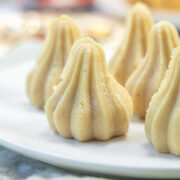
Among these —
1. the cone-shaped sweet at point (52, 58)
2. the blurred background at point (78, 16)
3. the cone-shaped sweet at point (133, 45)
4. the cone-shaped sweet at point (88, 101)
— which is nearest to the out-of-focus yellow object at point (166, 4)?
the blurred background at point (78, 16)

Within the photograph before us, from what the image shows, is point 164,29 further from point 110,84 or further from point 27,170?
point 27,170

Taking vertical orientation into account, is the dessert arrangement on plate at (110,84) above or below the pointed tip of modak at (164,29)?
below

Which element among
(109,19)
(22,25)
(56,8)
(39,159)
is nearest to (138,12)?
(39,159)

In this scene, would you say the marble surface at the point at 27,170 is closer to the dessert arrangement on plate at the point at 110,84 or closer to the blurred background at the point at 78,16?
the dessert arrangement on plate at the point at 110,84

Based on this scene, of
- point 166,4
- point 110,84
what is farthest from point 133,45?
point 166,4

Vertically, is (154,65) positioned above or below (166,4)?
above

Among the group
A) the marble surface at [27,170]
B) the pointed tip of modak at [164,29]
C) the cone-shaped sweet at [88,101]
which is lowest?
the marble surface at [27,170]
